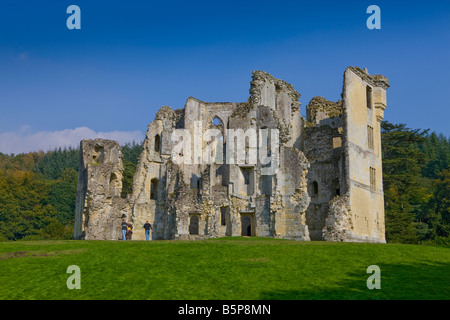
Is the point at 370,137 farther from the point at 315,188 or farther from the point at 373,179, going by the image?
the point at 315,188

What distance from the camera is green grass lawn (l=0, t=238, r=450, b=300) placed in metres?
15.5

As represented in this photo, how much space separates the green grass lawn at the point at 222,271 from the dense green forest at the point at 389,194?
20.2m

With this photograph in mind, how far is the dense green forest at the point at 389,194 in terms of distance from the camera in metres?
50.2

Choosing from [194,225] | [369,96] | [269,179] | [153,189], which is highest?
[369,96]

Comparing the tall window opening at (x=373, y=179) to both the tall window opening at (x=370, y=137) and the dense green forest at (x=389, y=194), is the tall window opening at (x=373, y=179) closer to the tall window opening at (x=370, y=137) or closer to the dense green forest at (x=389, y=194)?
the tall window opening at (x=370, y=137)

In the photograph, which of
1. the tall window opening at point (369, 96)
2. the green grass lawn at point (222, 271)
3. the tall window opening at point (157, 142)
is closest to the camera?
the green grass lawn at point (222, 271)

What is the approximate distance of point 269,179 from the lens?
40.2 m

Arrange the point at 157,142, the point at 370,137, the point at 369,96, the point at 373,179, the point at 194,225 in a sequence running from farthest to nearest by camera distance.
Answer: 1. the point at 157,142
2. the point at 194,225
3. the point at 369,96
4. the point at 370,137
5. the point at 373,179

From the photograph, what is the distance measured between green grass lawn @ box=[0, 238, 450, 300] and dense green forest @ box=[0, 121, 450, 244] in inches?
796

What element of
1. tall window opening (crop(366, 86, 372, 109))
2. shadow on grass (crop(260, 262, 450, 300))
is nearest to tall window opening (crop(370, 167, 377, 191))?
tall window opening (crop(366, 86, 372, 109))

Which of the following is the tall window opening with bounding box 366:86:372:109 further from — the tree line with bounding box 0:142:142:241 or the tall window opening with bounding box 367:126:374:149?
the tree line with bounding box 0:142:142:241

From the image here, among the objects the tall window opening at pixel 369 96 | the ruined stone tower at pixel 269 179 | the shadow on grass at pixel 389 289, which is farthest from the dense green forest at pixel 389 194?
the shadow on grass at pixel 389 289

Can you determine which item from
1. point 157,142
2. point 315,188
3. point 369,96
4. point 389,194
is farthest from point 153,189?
point 389,194

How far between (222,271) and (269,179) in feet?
74.3
